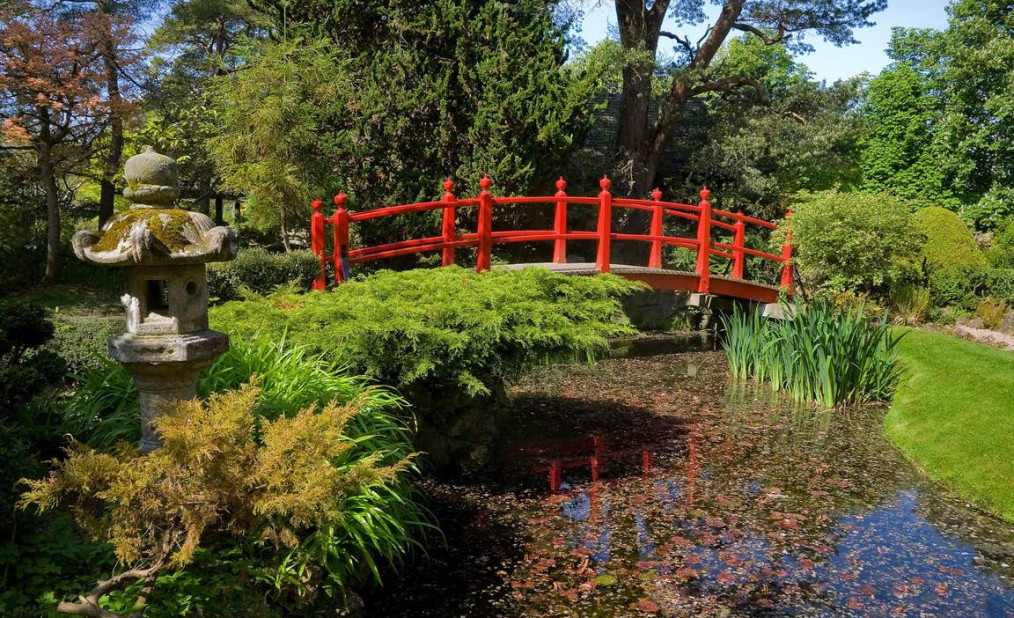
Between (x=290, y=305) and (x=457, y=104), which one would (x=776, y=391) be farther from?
(x=457, y=104)

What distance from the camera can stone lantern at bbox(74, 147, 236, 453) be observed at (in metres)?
4.18

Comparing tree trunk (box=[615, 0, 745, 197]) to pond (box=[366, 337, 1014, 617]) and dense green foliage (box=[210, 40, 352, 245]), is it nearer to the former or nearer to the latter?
dense green foliage (box=[210, 40, 352, 245])

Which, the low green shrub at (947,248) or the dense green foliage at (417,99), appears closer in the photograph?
the dense green foliage at (417,99)

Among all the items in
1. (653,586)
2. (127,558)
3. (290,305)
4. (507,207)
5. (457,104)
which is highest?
(457,104)

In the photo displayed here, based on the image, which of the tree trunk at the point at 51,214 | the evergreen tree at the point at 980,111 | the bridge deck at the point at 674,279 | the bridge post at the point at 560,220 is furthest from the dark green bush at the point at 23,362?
the evergreen tree at the point at 980,111

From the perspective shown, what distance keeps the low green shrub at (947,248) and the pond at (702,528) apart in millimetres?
5605

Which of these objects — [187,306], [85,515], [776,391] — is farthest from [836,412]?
[85,515]

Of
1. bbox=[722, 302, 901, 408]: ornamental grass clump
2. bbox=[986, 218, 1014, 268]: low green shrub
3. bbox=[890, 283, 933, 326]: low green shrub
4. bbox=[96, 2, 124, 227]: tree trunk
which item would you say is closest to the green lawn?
bbox=[722, 302, 901, 408]: ornamental grass clump

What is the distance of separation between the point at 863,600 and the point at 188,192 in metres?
16.1

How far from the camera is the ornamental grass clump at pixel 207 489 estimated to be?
3418 mm

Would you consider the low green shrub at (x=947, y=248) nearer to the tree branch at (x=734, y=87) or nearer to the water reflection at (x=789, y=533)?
the tree branch at (x=734, y=87)

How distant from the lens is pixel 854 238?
11031mm

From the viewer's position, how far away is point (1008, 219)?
1580cm

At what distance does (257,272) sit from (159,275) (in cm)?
632
